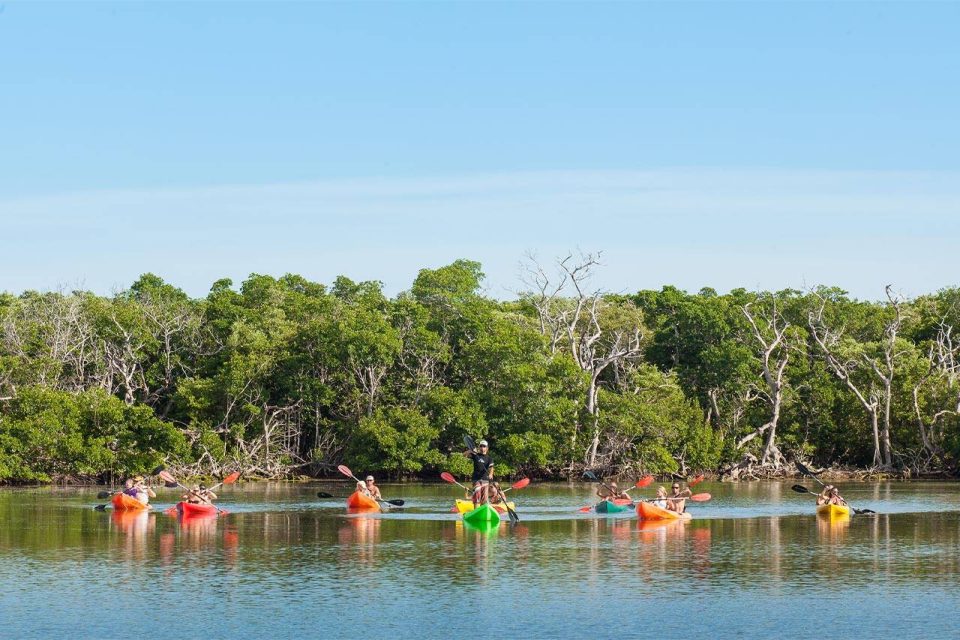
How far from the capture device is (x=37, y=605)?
20.2 meters

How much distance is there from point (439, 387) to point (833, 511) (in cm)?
2475

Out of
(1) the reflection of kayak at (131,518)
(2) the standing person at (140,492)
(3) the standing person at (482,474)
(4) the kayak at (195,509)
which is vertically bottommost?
(1) the reflection of kayak at (131,518)

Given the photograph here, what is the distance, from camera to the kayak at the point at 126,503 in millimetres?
38000

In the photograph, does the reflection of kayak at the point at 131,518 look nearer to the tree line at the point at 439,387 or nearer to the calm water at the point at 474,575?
the calm water at the point at 474,575

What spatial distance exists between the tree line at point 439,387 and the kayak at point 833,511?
20.4m

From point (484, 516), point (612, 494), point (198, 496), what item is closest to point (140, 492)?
point (198, 496)

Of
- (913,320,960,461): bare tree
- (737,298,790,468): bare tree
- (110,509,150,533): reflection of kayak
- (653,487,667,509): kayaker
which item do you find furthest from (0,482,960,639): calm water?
(913,320,960,461): bare tree

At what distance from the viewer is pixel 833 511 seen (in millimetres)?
36094

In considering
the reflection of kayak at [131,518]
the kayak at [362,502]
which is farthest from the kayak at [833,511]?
the reflection of kayak at [131,518]

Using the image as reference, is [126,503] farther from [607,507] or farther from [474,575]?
[474,575]

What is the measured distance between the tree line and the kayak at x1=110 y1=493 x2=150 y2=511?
45.1 feet

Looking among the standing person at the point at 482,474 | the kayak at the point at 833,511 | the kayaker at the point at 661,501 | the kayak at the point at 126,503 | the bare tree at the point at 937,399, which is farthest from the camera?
the bare tree at the point at 937,399

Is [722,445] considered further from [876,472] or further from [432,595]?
[432,595]

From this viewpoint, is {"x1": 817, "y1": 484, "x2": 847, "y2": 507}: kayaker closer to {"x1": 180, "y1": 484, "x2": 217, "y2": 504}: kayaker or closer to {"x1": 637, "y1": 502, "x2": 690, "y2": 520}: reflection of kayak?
{"x1": 637, "y1": 502, "x2": 690, "y2": 520}: reflection of kayak
